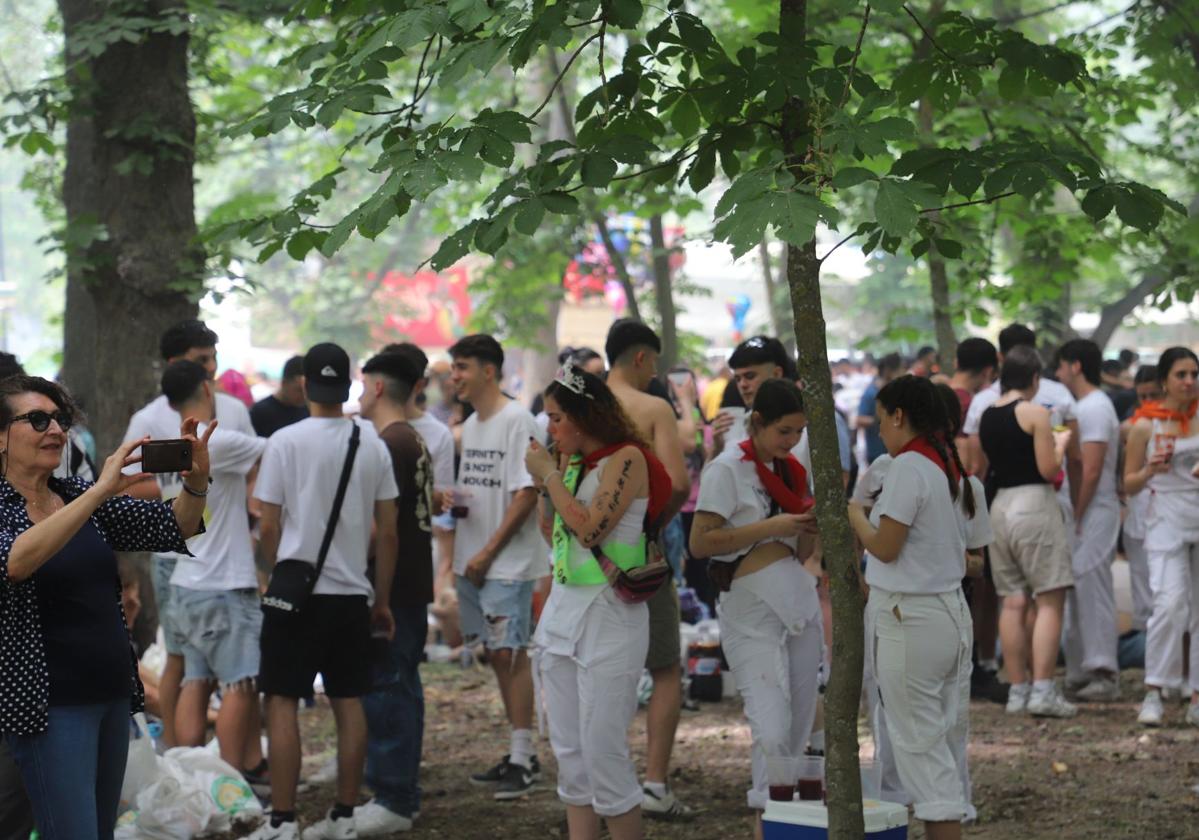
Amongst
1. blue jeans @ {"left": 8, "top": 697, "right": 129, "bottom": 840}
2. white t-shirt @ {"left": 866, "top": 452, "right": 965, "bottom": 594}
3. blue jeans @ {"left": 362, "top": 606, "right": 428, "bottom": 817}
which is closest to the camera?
blue jeans @ {"left": 8, "top": 697, "right": 129, "bottom": 840}

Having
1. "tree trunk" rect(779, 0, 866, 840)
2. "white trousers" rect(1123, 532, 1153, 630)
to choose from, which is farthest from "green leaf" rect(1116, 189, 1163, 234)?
"white trousers" rect(1123, 532, 1153, 630)

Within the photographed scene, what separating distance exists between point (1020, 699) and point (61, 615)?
6849 mm

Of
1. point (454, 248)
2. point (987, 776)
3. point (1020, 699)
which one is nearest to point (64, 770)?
point (454, 248)

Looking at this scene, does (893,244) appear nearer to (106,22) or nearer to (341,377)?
(341,377)

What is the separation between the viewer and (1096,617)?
998 centimetres

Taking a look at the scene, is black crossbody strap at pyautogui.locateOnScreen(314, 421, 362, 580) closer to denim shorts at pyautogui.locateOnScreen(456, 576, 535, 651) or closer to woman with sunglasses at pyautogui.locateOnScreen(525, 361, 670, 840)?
woman with sunglasses at pyautogui.locateOnScreen(525, 361, 670, 840)

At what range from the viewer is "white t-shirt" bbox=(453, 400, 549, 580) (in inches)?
318

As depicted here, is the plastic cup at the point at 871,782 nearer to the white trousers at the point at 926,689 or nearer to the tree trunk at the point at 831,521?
the white trousers at the point at 926,689

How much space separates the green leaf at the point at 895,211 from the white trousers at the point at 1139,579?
8.01m

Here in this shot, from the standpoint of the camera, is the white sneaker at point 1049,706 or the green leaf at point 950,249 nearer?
A: the green leaf at point 950,249

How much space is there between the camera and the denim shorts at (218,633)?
291 inches

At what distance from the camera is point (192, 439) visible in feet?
14.7

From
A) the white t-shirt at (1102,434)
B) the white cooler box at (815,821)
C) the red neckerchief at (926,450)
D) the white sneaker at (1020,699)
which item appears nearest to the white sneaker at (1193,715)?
the white sneaker at (1020,699)

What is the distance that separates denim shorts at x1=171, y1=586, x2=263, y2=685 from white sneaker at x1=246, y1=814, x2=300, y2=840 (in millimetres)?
932
